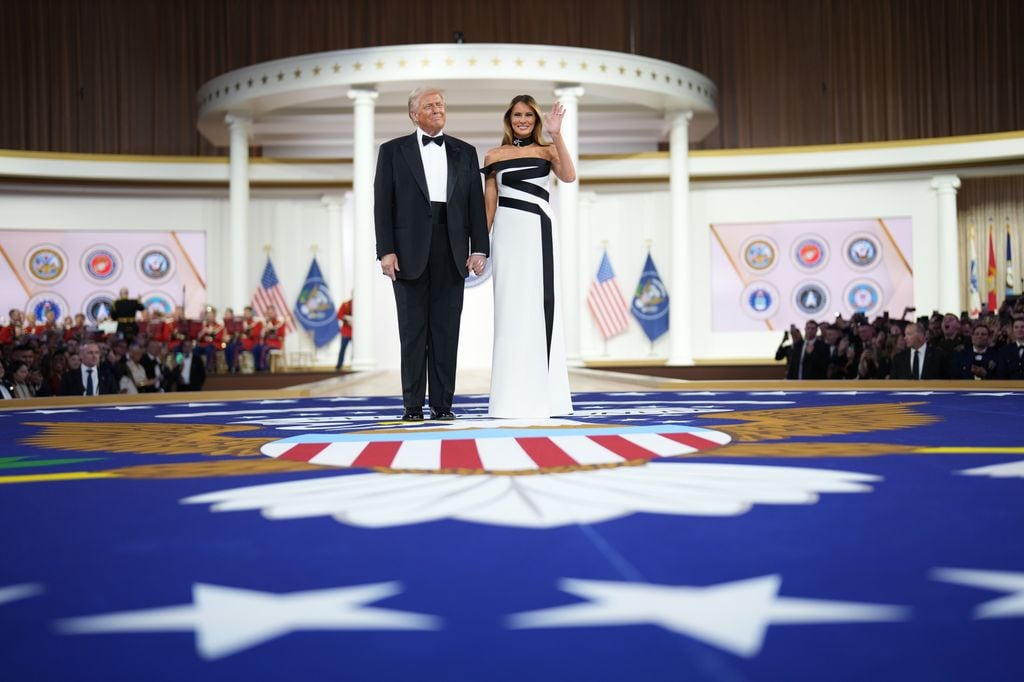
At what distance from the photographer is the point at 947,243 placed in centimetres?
1702

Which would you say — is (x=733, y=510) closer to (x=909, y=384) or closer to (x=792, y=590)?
(x=792, y=590)

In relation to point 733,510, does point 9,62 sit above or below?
above

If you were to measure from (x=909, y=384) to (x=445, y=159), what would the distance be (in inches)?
156

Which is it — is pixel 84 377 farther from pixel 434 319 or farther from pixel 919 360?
pixel 919 360

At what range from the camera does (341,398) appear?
7301mm

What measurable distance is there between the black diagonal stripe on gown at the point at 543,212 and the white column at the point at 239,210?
12.0m

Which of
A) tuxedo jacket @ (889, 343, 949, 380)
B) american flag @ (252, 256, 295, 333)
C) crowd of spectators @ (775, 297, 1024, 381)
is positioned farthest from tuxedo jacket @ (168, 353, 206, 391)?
tuxedo jacket @ (889, 343, 949, 380)

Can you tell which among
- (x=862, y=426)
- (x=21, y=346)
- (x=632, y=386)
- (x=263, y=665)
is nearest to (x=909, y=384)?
(x=632, y=386)

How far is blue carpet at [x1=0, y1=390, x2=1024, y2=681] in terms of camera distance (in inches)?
46.9

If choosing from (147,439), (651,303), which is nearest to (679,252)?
(651,303)

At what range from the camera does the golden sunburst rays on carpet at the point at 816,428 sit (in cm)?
297

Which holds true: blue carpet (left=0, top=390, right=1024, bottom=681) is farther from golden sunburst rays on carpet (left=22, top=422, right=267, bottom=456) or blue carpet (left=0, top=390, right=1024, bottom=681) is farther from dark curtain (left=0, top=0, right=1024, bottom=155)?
dark curtain (left=0, top=0, right=1024, bottom=155)

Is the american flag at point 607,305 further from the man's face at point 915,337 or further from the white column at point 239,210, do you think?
the man's face at point 915,337

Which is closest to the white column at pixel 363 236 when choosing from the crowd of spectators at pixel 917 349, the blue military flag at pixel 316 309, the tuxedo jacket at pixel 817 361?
the blue military flag at pixel 316 309
